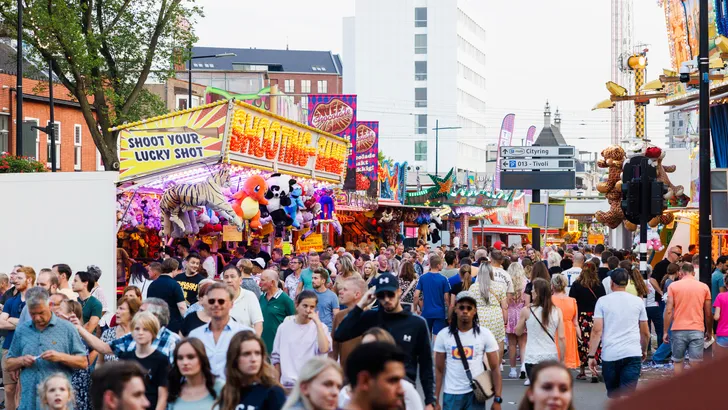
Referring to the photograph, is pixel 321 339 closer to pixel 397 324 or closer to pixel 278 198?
pixel 397 324

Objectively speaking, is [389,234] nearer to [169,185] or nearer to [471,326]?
[169,185]

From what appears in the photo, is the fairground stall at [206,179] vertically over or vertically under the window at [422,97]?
under

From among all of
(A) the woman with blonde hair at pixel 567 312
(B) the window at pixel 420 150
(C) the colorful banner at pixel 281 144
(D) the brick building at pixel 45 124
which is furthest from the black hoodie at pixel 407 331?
(B) the window at pixel 420 150

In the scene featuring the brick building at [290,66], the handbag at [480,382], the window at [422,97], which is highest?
the brick building at [290,66]

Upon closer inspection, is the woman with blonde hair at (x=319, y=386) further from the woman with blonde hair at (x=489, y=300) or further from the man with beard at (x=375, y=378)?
the woman with blonde hair at (x=489, y=300)

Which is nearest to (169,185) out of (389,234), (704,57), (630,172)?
(630,172)

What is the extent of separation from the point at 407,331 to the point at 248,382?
6.23 feet

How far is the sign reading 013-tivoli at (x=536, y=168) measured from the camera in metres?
29.0

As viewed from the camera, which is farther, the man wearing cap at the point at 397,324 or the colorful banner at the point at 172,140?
the colorful banner at the point at 172,140

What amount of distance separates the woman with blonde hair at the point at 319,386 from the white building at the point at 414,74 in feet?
302

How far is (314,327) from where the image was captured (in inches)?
356

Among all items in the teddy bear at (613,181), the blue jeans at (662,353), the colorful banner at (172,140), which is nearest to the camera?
the blue jeans at (662,353)

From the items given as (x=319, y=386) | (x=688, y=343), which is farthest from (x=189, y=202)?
(x=319, y=386)

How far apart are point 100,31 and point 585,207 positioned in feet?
135
